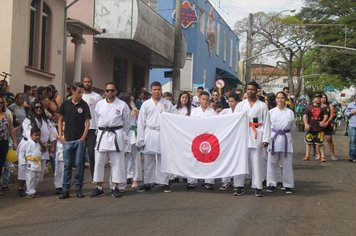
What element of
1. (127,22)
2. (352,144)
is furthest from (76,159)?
(127,22)

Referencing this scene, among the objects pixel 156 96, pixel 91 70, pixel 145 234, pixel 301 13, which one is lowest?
pixel 145 234

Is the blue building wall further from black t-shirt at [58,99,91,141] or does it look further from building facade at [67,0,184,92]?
black t-shirt at [58,99,91,141]

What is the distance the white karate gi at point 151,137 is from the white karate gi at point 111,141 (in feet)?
1.97

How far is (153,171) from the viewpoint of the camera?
35.8 ft

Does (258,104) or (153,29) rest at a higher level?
(153,29)

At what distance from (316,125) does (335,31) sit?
35620mm

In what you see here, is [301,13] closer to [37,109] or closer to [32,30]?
[32,30]

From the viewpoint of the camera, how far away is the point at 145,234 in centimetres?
724

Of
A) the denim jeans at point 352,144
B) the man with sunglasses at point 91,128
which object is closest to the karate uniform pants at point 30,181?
the man with sunglasses at point 91,128

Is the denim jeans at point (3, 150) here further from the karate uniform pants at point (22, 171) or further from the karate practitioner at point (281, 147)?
the karate practitioner at point (281, 147)

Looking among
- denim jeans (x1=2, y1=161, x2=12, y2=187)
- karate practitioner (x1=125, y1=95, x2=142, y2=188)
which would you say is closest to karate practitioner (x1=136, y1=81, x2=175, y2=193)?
karate practitioner (x1=125, y1=95, x2=142, y2=188)

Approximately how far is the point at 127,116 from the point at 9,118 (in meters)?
2.10

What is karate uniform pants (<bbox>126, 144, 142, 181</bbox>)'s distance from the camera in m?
11.4

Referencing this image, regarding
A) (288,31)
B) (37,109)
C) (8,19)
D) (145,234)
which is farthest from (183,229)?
(288,31)
